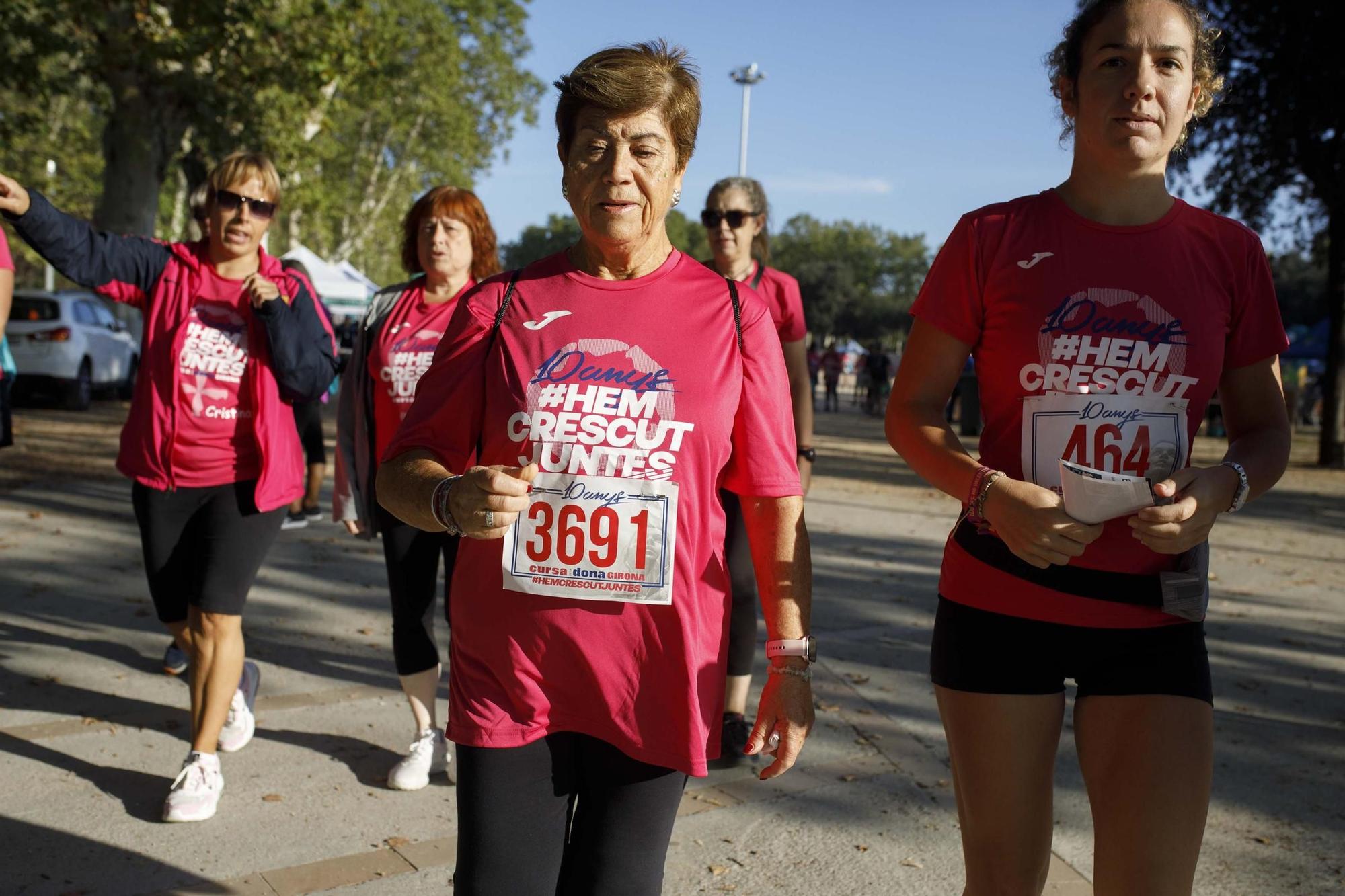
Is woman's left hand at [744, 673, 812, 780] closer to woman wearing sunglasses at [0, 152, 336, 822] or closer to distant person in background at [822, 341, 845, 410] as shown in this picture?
woman wearing sunglasses at [0, 152, 336, 822]

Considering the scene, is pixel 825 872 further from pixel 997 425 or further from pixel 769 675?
pixel 997 425

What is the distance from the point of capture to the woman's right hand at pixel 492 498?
2.08 meters

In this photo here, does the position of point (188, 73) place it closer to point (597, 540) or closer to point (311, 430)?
point (311, 430)

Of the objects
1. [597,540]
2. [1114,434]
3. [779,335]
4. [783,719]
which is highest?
[779,335]

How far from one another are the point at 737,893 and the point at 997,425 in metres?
1.81

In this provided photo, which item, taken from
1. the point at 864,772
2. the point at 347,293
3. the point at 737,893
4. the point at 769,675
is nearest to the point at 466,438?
the point at 769,675

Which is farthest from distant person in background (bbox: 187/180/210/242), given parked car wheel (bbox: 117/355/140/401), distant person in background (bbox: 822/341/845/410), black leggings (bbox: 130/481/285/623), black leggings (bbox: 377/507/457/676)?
distant person in background (bbox: 822/341/845/410)

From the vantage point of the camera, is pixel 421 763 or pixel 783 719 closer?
pixel 783 719

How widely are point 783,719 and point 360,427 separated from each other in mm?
2781

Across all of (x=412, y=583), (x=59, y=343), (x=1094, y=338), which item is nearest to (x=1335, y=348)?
(x=412, y=583)

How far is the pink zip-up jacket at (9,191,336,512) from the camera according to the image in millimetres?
4250

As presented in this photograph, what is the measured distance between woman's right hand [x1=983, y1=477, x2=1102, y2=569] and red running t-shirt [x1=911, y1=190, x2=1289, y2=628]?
14 cm

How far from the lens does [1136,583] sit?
92.7 inches

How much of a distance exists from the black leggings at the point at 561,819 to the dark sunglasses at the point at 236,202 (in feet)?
8.77
